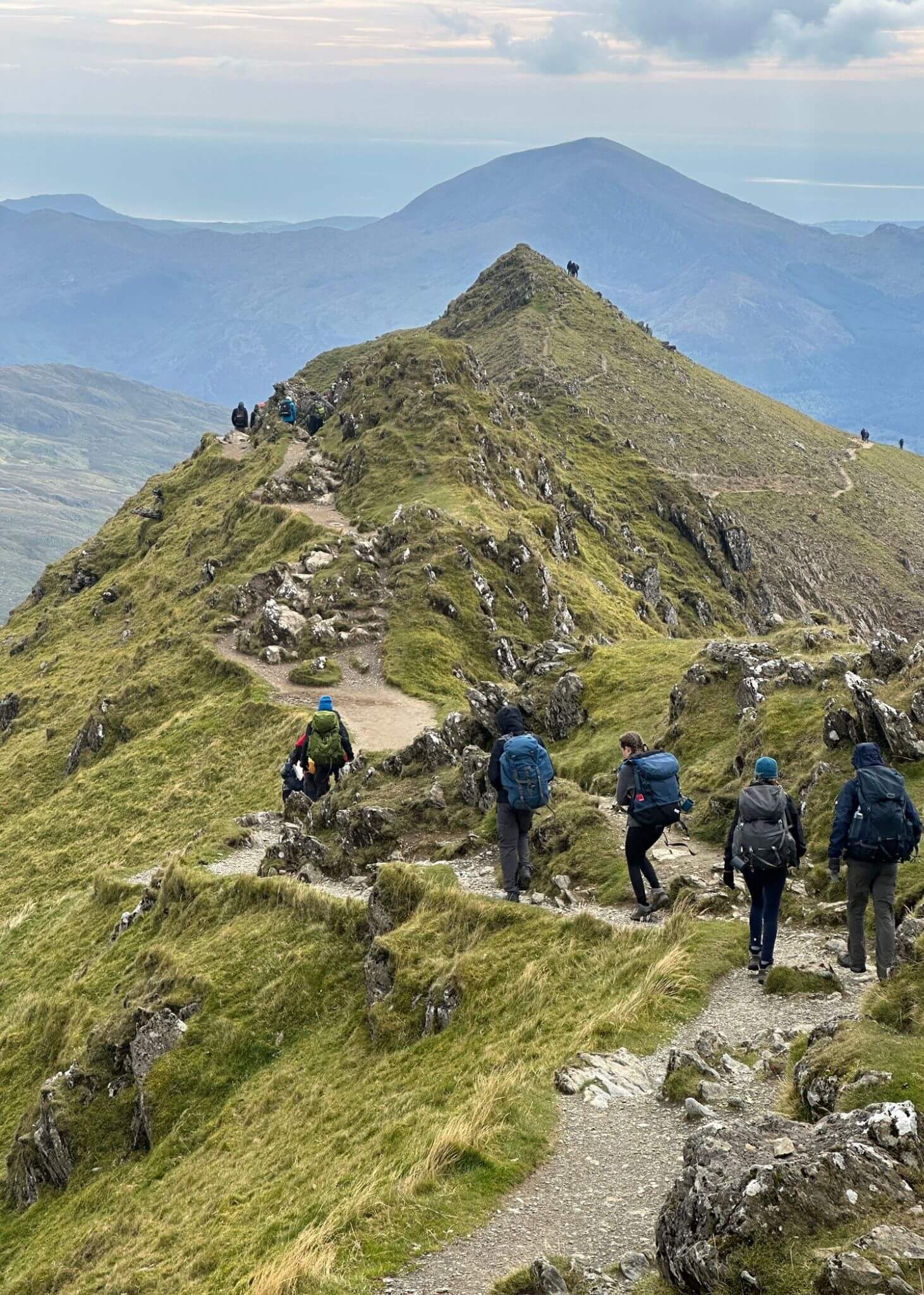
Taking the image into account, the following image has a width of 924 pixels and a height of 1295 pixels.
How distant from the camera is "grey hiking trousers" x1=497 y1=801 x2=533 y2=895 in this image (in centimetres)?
2391

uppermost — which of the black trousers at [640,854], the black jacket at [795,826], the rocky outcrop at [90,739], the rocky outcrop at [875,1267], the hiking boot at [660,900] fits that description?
the rocky outcrop at [875,1267]

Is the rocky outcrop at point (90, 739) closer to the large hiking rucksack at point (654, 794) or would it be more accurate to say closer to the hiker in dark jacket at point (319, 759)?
the hiker in dark jacket at point (319, 759)

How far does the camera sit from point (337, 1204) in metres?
14.8

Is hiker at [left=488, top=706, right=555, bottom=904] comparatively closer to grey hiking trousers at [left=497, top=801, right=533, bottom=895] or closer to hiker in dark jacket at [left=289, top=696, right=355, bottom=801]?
grey hiking trousers at [left=497, top=801, right=533, bottom=895]

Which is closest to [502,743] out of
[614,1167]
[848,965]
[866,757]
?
[866,757]

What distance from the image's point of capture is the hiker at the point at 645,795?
21.6m

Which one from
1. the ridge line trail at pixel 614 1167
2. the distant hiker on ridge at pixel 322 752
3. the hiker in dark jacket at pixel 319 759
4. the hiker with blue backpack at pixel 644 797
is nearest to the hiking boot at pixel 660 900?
the hiker with blue backpack at pixel 644 797

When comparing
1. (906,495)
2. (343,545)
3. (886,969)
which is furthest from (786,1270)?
(906,495)

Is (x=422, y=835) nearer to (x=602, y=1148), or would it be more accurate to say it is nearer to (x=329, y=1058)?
(x=329, y=1058)

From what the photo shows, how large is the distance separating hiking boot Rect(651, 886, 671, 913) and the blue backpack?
281 centimetres

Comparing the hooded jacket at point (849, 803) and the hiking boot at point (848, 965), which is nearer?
the hooded jacket at point (849, 803)

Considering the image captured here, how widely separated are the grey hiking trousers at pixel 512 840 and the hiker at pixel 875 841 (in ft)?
24.3

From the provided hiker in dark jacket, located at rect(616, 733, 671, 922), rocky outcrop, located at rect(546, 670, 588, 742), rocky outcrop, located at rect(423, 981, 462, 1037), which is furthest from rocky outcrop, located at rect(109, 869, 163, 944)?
hiker in dark jacket, located at rect(616, 733, 671, 922)

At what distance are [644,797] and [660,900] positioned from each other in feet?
8.48
